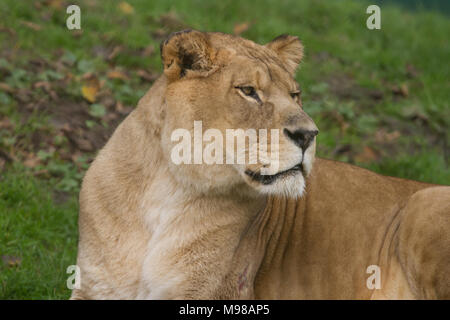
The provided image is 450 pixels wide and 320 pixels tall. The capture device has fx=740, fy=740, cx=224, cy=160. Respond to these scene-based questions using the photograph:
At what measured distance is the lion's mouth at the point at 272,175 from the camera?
3.18m

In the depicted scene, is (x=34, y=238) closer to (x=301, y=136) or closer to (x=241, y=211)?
(x=241, y=211)

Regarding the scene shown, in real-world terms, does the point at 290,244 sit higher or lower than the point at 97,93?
lower

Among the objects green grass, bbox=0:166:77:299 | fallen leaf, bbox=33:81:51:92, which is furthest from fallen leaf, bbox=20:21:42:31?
green grass, bbox=0:166:77:299

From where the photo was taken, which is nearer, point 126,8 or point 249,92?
point 249,92

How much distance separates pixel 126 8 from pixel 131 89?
55.0 inches

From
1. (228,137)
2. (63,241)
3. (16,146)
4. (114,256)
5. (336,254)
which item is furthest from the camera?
(16,146)

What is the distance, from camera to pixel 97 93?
611 centimetres

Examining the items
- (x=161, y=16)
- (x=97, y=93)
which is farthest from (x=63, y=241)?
(x=161, y=16)

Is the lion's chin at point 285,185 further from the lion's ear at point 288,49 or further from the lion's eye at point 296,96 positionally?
the lion's ear at point 288,49

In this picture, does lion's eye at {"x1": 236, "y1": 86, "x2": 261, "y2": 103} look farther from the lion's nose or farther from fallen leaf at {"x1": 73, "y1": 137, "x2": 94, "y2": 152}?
fallen leaf at {"x1": 73, "y1": 137, "x2": 94, "y2": 152}

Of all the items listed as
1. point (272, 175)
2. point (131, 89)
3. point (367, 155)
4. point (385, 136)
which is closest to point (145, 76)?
point (131, 89)

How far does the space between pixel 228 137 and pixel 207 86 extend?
265 millimetres

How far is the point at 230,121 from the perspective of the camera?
10.6 feet
